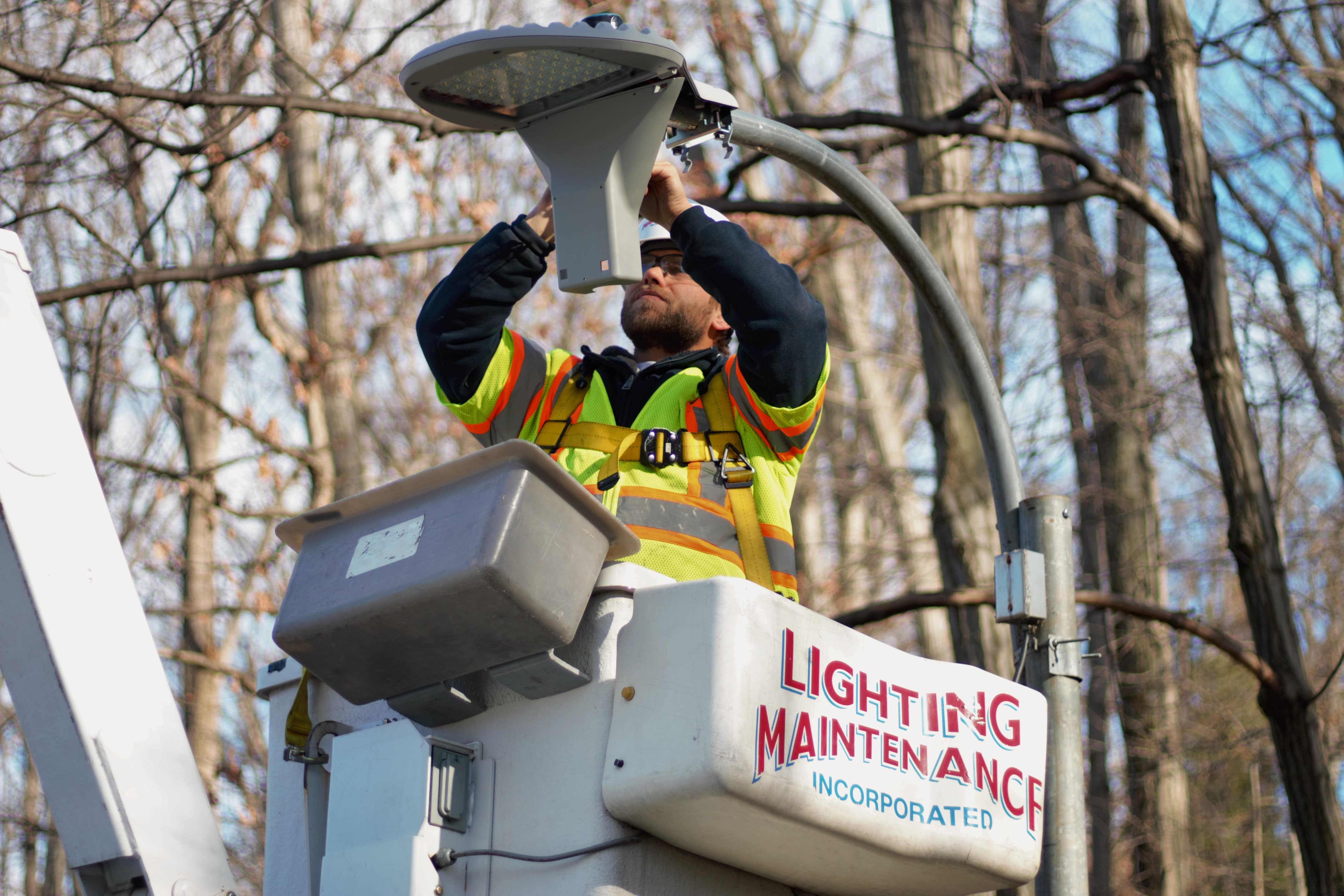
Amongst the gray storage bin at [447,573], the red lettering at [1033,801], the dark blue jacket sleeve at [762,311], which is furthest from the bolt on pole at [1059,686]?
the gray storage bin at [447,573]

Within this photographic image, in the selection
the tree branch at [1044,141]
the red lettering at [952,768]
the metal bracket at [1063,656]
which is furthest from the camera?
the tree branch at [1044,141]

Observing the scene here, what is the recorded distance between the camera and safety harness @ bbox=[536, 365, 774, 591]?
3672 millimetres

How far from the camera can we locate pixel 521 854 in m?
2.84

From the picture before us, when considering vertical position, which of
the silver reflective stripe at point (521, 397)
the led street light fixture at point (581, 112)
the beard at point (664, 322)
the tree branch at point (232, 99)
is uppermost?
the tree branch at point (232, 99)

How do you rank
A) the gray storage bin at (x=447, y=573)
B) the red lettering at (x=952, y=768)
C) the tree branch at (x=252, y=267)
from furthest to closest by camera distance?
the tree branch at (x=252, y=267), the red lettering at (x=952, y=768), the gray storage bin at (x=447, y=573)

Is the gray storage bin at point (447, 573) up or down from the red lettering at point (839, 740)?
up

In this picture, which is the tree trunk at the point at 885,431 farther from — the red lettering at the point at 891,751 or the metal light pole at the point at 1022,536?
the red lettering at the point at 891,751

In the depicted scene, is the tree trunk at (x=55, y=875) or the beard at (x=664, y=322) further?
the tree trunk at (x=55, y=875)

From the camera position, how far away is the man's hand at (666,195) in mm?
3934

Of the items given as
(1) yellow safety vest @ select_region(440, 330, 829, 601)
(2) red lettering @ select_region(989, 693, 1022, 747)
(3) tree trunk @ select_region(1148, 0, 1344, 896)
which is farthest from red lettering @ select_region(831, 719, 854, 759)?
(3) tree trunk @ select_region(1148, 0, 1344, 896)

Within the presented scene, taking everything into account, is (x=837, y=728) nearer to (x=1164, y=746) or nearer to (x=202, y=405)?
(x=1164, y=746)

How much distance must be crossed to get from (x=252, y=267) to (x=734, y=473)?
524 cm

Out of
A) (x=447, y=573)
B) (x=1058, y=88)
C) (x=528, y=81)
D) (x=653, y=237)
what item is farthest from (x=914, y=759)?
(x=1058, y=88)

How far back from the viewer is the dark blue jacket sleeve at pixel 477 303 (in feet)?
12.8
